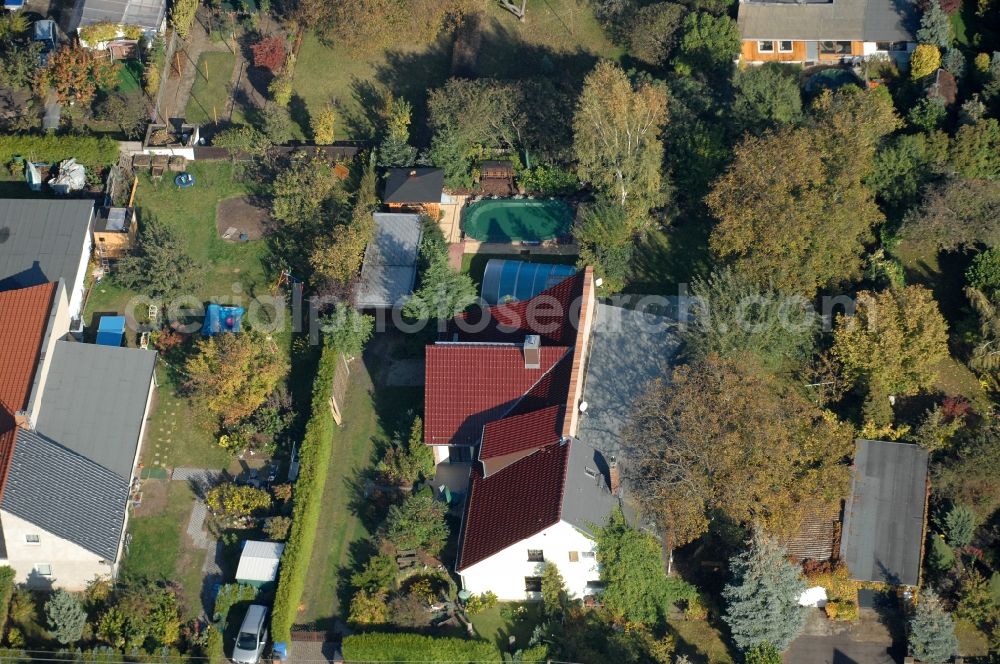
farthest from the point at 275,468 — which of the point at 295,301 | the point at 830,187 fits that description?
the point at 830,187

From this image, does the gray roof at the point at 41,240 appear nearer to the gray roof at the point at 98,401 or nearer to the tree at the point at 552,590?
the gray roof at the point at 98,401

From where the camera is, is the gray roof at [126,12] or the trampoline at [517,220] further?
the gray roof at [126,12]

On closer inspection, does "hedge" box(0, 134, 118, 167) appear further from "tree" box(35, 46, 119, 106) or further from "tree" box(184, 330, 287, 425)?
"tree" box(184, 330, 287, 425)

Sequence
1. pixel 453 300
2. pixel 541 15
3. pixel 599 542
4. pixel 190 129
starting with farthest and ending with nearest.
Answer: pixel 541 15 → pixel 190 129 → pixel 453 300 → pixel 599 542

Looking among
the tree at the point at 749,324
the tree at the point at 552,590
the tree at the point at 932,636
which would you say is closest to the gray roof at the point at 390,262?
the tree at the point at 749,324

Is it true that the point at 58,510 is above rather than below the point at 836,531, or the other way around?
below

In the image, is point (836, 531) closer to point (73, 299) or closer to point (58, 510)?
point (58, 510)
